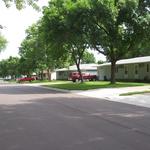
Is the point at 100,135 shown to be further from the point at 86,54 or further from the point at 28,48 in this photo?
the point at 28,48

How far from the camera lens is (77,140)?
10688mm

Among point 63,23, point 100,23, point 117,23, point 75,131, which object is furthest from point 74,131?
point 117,23

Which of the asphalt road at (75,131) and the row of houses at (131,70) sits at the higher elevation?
the row of houses at (131,70)

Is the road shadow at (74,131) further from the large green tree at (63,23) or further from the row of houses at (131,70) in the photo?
the row of houses at (131,70)

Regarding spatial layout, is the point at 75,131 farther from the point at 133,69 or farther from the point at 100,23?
the point at 133,69

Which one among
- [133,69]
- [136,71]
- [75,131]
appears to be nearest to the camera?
[75,131]

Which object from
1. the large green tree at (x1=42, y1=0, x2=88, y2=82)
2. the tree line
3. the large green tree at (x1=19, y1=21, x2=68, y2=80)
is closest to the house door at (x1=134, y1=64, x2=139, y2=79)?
the tree line

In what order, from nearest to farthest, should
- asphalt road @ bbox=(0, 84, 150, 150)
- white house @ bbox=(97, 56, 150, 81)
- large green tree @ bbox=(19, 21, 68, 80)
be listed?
asphalt road @ bbox=(0, 84, 150, 150), white house @ bbox=(97, 56, 150, 81), large green tree @ bbox=(19, 21, 68, 80)

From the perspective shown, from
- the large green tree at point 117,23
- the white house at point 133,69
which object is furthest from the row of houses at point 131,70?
the large green tree at point 117,23

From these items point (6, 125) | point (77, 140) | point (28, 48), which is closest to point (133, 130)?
point (77, 140)

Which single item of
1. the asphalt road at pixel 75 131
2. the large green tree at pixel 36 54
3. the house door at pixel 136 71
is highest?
the large green tree at pixel 36 54

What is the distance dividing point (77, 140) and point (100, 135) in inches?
39.3

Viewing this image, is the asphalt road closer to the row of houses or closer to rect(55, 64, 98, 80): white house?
the row of houses

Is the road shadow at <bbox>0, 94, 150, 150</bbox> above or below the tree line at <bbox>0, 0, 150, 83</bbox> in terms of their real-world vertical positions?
below
